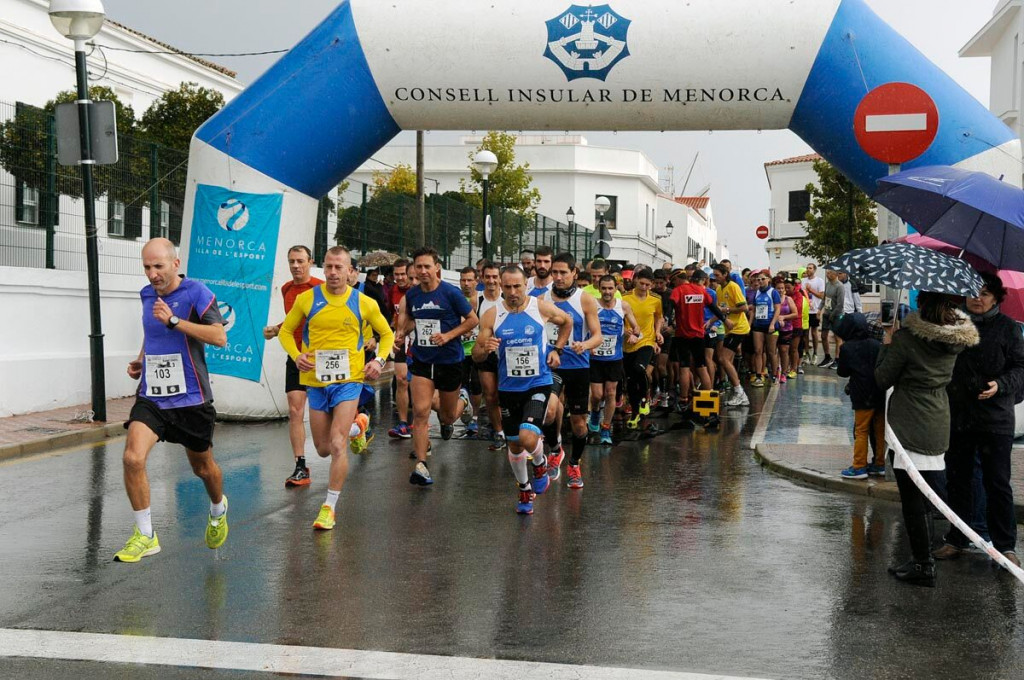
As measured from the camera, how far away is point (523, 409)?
28.9ft

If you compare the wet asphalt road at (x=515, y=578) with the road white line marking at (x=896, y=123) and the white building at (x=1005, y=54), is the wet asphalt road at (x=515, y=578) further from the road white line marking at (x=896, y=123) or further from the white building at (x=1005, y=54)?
the white building at (x=1005, y=54)

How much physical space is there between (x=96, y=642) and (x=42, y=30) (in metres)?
27.7

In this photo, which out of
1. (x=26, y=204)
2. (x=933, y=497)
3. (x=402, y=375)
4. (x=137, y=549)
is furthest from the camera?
(x=26, y=204)

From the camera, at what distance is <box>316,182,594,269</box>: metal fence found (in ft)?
65.9

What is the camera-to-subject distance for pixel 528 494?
852 centimetres

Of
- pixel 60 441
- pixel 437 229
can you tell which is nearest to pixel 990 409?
pixel 60 441

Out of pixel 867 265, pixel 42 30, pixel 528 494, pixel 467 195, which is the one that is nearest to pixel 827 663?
pixel 867 265

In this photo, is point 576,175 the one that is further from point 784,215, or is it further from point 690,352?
point 690,352

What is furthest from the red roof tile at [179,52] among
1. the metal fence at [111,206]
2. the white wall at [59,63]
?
the metal fence at [111,206]

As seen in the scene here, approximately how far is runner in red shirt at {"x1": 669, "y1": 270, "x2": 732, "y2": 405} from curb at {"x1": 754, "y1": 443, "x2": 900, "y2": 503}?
380cm

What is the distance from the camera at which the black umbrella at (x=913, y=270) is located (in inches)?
251

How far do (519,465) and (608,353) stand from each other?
3.71 metres

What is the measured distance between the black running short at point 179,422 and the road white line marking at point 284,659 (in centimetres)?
171

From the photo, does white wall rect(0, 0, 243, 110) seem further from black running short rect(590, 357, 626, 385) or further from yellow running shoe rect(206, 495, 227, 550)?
yellow running shoe rect(206, 495, 227, 550)
